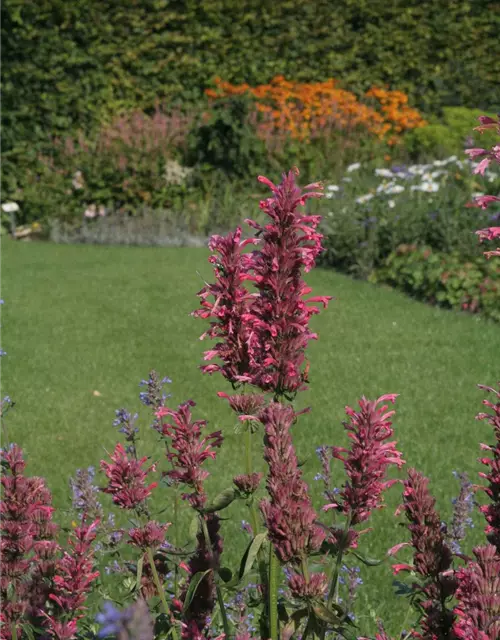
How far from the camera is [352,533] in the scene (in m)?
1.90

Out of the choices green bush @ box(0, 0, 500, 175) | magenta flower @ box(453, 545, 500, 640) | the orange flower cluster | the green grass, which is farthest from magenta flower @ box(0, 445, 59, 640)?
the orange flower cluster

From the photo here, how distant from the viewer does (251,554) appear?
1.82m

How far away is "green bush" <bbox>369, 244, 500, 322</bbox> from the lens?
317 inches

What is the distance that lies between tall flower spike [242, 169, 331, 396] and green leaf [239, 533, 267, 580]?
28 cm

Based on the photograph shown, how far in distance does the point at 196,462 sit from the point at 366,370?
4685 mm

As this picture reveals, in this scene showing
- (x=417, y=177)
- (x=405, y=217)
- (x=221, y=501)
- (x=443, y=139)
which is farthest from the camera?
(x=443, y=139)

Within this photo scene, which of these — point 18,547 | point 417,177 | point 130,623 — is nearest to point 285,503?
point 18,547

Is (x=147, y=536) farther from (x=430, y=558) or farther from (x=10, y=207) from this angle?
(x=10, y=207)

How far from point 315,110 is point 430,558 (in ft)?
39.2

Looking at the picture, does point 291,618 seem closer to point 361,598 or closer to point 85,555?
point 85,555

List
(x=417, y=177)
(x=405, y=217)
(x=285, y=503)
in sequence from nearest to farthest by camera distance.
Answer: (x=285, y=503) → (x=405, y=217) → (x=417, y=177)

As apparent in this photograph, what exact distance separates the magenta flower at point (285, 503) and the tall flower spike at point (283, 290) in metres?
0.24

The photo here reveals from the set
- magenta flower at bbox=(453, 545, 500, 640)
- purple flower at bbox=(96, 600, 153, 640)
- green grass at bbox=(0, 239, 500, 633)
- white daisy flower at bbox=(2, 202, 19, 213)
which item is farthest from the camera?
white daisy flower at bbox=(2, 202, 19, 213)

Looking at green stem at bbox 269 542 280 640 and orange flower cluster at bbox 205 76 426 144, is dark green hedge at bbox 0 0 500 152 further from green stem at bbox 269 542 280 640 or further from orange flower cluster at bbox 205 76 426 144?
green stem at bbox 269 542 280 640
